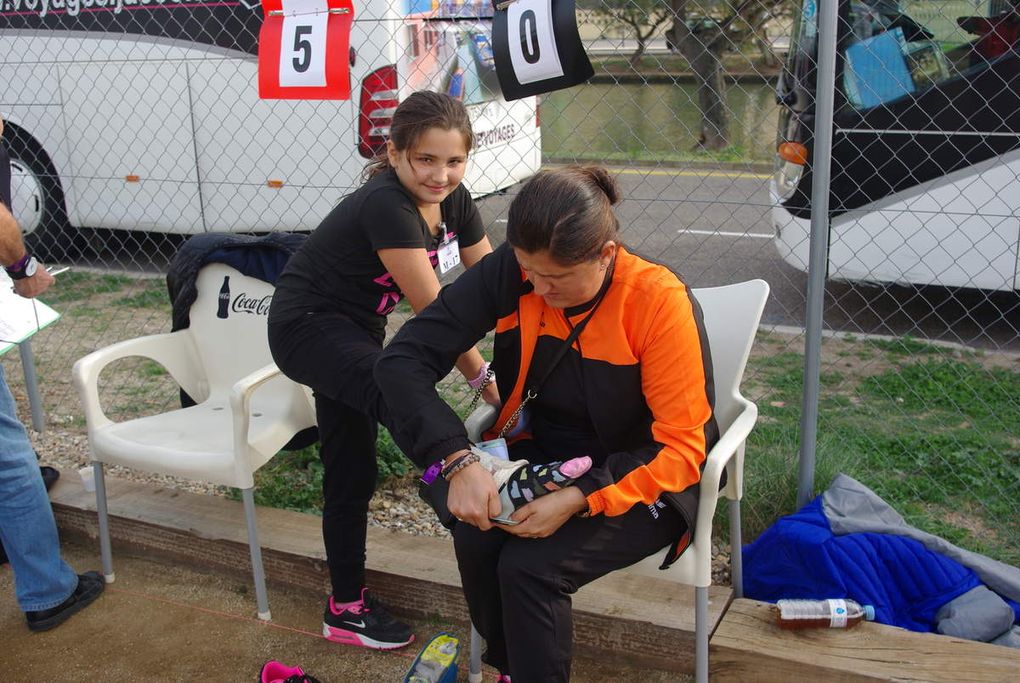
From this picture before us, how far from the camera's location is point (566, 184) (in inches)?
77.4

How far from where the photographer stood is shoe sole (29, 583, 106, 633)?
2.87m

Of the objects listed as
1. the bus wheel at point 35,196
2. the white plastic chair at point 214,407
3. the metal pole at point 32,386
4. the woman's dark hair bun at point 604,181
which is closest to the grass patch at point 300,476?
the white plastic chair at point 214,407

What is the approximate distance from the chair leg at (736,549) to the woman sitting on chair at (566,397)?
1.39ft

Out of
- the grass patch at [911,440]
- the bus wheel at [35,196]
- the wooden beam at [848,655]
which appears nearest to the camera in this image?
the wooden beam at [848,655]

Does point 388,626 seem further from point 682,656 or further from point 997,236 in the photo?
point 997,236

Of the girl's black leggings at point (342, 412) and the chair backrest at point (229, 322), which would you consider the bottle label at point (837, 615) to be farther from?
the chair backrest at point (229, 322)

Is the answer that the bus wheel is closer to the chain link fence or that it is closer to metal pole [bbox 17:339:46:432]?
the chain link fence

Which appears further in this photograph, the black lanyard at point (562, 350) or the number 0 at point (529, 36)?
the number 0 at point (529, 36)

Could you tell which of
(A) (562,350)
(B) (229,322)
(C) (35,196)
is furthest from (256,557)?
(C) (35,196)

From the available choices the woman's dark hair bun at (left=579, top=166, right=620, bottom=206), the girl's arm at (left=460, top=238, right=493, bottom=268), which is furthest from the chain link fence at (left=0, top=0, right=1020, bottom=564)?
the woman's dark hair bun at (left=579, top=166, right=620, bottom=206)

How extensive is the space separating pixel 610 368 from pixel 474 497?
405 millimetres

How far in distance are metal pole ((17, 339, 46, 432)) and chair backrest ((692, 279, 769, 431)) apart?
2763 millimetres

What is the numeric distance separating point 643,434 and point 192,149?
528 cm

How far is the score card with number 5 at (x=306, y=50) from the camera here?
3227 millimetres
